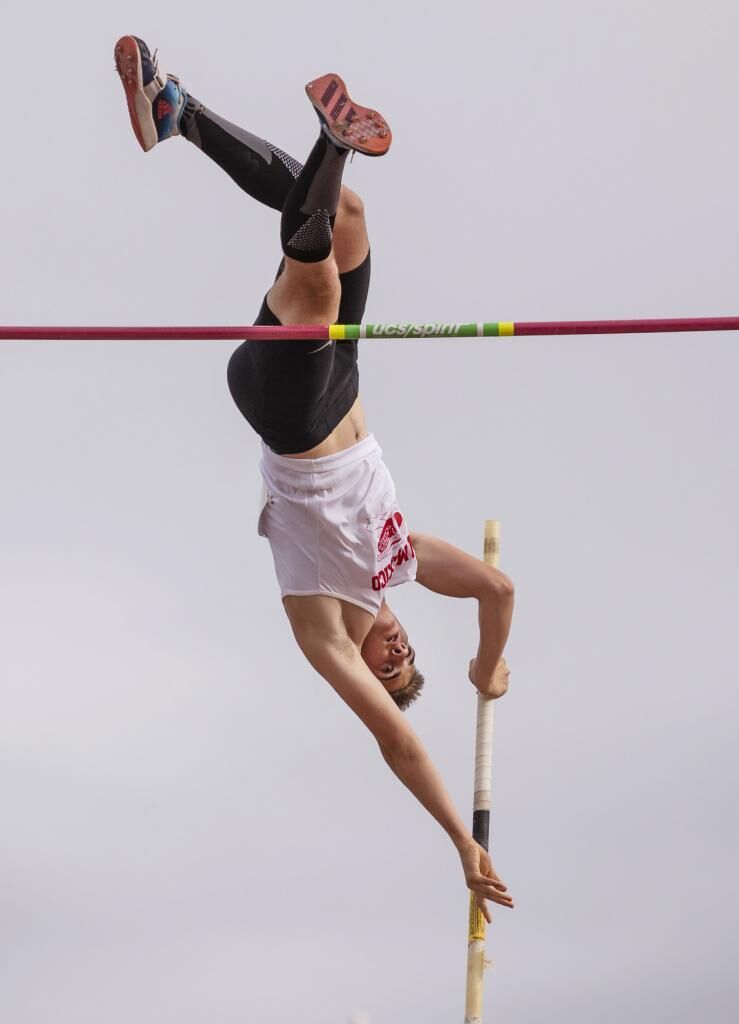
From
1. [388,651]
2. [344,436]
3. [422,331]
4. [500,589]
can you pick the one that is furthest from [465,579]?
[422,331]

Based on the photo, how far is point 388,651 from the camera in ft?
33.0

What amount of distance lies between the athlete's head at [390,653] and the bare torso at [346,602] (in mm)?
252

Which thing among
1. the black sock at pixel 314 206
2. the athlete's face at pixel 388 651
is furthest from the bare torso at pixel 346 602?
the black sock at pixel 314 206

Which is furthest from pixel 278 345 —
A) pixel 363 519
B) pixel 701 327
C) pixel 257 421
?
pixel 701 327

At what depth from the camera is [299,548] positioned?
941cm

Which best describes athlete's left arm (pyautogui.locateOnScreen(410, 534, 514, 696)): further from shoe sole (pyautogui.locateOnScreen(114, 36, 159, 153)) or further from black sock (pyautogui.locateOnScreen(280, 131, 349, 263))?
shoe sole (pyautogui.locateOnScreen(114, 36, 159, 153))

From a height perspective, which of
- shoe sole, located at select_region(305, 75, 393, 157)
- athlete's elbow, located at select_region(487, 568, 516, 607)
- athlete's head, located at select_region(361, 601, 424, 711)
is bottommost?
athlete's head, located at select_region(361, 601, 424, 711)

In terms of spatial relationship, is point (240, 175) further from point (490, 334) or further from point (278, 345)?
point (490, 334)

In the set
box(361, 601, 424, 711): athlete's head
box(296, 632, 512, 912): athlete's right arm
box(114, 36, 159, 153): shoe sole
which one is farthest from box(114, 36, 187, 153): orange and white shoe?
box(361, 601, 424, 711): athlete's head

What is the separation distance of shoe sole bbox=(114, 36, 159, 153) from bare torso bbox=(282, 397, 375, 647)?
1489 millimetres

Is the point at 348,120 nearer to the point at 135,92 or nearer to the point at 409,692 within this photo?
the point at 135,92

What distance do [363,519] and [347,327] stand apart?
1.43 m

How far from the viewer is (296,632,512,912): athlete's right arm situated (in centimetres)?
925

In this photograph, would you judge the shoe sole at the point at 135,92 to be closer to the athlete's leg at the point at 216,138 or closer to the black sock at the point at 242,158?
the athlete's leg at the point at 216,138
